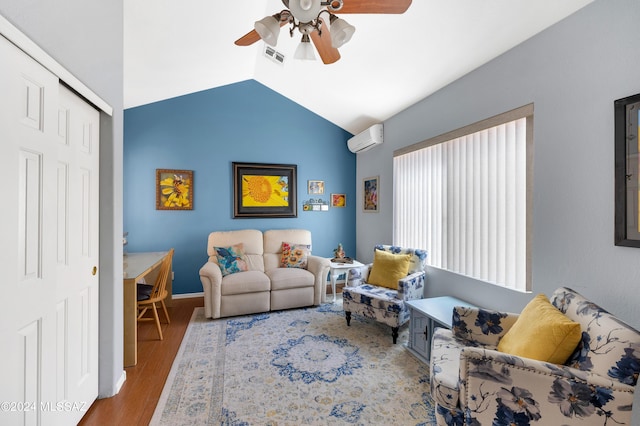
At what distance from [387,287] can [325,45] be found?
2.46 metres

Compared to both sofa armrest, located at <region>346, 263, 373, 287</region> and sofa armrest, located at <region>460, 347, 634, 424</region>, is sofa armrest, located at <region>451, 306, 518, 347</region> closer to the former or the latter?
sofa armrest, located at <region>460, 347, 634, 424</region>

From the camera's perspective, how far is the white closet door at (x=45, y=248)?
1.12 meters

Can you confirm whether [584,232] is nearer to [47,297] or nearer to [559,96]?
[559,96]

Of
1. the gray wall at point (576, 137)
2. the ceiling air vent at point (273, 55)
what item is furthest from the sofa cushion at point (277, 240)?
the gray wall at point (576, 137)

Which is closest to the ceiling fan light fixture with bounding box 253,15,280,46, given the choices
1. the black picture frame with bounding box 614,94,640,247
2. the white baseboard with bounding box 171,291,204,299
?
the black picture frame with bounding box 614,94,640,247

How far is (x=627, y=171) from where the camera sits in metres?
1.52

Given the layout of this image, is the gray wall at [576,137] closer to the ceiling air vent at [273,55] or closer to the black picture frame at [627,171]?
the black picture frame at [627,171]

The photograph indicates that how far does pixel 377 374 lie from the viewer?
2275 millimetres

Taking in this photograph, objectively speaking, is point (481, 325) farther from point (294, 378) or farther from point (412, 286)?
point (294, 378)

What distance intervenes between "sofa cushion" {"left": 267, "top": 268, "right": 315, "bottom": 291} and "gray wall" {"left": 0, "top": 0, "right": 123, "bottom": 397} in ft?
5.80

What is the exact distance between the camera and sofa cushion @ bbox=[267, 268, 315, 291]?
3598 millimetres

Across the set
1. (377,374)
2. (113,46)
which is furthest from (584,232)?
(113,46)

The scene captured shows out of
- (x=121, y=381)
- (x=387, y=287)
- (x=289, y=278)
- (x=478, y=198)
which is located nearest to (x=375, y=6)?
(x=478, y=198)

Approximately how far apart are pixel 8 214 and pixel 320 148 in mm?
4051
